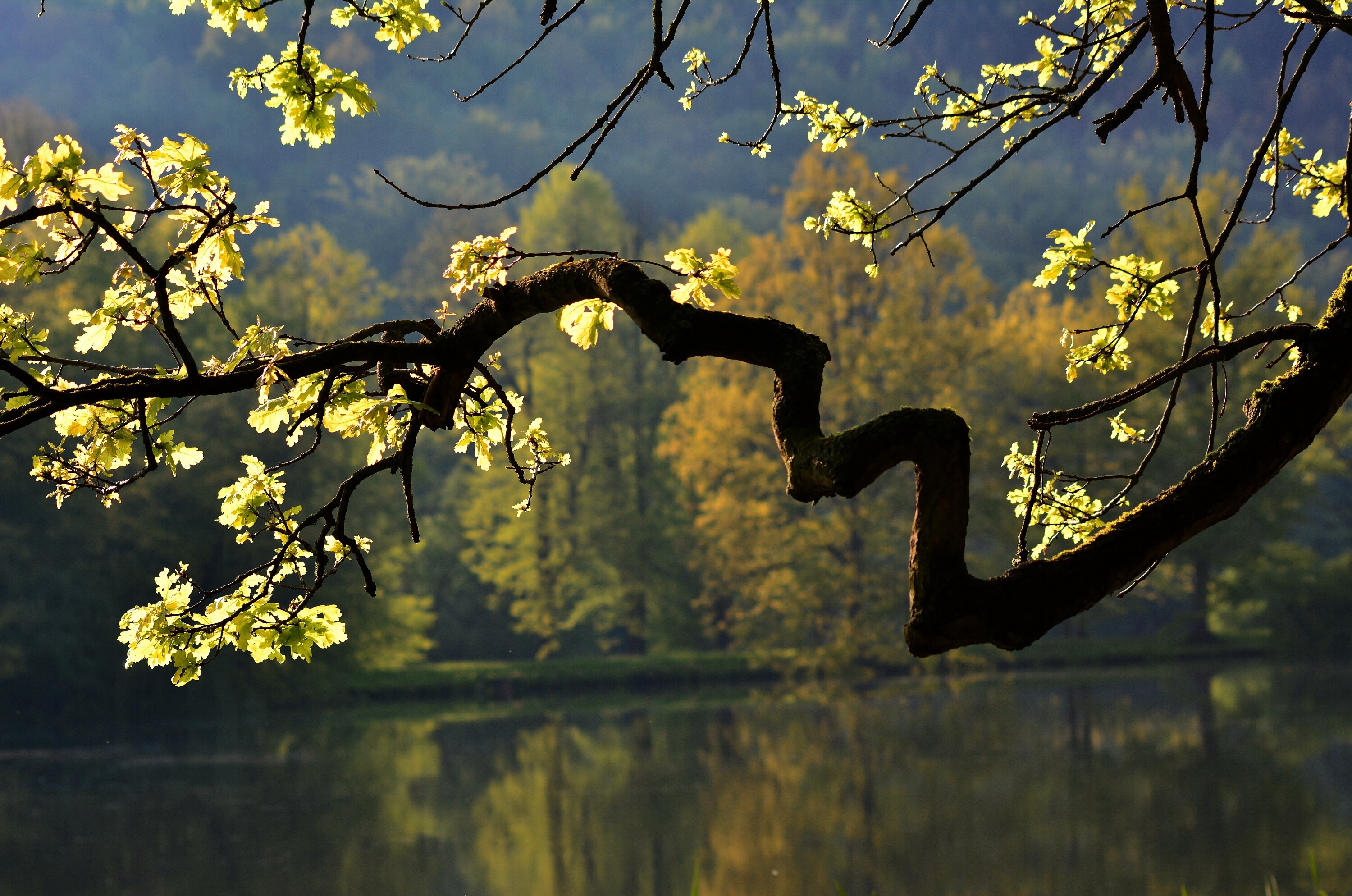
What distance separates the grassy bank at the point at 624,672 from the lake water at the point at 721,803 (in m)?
3.99

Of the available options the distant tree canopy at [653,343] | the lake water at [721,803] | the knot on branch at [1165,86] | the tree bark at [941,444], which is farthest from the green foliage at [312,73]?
the lake water at [721,803]

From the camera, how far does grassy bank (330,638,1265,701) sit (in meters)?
22.1

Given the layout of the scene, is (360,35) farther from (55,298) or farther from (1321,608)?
(1321,608)

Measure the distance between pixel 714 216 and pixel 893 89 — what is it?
3523 centimetres

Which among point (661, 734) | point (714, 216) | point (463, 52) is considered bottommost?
point (661, 734)

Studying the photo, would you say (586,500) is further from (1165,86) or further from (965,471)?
(965,471)

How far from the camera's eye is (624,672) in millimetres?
22969

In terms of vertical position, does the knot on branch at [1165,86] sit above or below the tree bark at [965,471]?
above

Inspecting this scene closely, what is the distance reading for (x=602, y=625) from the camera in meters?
26.7

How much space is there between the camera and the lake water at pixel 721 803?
29.9 feet

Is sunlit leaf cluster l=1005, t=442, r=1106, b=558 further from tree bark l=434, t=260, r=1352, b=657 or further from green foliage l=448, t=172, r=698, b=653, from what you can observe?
green foliage l=448, t=172, r=698, b=653

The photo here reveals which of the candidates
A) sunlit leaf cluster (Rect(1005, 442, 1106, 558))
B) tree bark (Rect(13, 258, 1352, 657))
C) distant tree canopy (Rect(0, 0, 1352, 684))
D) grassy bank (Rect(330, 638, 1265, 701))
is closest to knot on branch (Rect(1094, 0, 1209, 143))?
distant tree canopy (Rect(0, 0, 1352, 684))

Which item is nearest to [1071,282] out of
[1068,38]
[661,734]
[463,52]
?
[1068,38]

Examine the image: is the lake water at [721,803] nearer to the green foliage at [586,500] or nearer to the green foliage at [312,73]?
the green foliage at [312,73]
